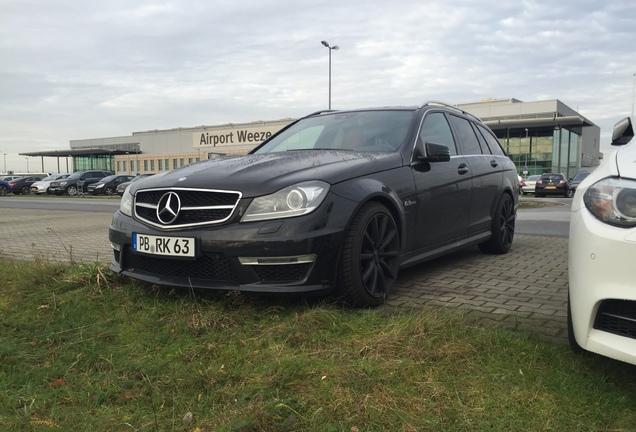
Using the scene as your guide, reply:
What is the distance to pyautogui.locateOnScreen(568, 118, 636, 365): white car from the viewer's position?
222cm

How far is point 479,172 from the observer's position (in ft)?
18.2

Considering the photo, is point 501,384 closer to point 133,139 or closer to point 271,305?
point 271,305

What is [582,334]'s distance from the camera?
2389 mm

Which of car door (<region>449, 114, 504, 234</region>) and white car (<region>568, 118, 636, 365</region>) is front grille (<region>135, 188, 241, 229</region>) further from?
car door (<region>449, 114, 504, 234</region>)

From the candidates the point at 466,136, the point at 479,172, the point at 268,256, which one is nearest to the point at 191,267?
the point at 268,256

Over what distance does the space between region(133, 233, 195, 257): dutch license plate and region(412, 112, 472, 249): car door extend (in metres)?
1.84

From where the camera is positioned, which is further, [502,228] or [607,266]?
[502,228]

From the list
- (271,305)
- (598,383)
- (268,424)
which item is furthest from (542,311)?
(268,424)

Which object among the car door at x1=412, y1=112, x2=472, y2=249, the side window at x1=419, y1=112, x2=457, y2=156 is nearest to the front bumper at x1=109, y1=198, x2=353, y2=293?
the car door at x1=412, y1=112, x2=472, y2=249

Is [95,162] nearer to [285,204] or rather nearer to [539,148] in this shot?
[539,148]

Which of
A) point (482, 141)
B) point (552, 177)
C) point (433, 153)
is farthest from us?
point (552, 177)

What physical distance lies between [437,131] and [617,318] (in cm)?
304

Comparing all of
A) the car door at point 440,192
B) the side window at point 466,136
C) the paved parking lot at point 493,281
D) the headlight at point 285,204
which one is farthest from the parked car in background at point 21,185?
the headlight at point 285,204

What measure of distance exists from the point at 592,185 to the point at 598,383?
0.91 metres
